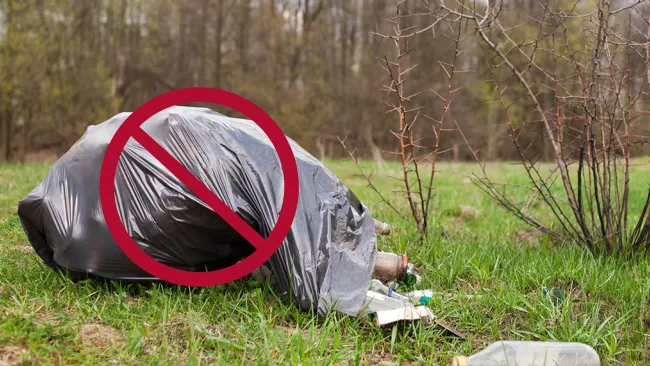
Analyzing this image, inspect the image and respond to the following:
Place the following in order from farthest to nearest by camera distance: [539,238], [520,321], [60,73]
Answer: [60,73]
[539,238]
[520,321]

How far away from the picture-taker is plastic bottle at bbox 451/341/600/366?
99.9 inches

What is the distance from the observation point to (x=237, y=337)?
256cm

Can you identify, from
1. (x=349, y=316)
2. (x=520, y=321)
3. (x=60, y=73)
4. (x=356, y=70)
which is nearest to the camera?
(x=349, y=316)

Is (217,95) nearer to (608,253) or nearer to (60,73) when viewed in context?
(608,253)

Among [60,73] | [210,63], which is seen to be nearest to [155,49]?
[210,63]

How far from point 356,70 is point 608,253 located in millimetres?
17540

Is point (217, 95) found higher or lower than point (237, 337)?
higher

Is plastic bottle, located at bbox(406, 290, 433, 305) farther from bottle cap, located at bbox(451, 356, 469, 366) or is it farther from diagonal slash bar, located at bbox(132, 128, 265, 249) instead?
diagonal slash bar, located at bbox(132, 128, 265, 249)

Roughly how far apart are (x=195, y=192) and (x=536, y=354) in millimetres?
1870

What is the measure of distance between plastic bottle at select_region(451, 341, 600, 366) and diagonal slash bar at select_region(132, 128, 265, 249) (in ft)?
4.12

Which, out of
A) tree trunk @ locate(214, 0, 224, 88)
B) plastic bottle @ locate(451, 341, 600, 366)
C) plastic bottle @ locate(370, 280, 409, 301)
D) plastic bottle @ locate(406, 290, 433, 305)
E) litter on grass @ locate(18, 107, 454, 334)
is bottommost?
plastic bottle @ locate(451, 341, 600, 366)

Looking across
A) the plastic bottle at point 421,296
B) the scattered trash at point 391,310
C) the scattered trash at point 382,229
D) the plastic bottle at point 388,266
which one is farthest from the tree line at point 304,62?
the scattered trash at point 391,310

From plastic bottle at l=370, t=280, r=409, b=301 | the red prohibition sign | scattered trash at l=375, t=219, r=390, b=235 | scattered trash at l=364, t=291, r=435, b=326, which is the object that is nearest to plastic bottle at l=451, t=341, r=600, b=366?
scattered trash at l=364, t=291, r=435, b=326

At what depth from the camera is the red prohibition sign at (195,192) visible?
9.06 ft
